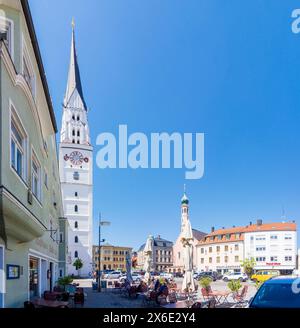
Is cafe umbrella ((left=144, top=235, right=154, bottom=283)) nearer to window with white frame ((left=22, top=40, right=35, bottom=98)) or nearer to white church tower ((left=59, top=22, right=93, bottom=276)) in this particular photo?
white church tower ((left=59, top=22, right=93, bottom=276))

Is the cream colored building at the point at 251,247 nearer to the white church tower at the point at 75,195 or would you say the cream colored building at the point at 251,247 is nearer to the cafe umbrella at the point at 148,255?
the white church tower at the point at 75,195

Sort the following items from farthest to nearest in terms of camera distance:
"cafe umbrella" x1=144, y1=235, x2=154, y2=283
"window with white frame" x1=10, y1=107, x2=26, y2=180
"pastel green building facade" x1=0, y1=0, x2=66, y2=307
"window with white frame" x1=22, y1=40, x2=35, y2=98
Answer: "cafe umbrella" x1=144, y1=235, x2=154, y2=283 → "window with white frame" x1=22, y1=40, x2=35, y2=98 → "window with white frame" x1=10, y1=107, x2=26, y2=180 → "pastel green building facade" x1=0, y1=0, x2=66, y2=307

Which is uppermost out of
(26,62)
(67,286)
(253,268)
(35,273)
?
(26,62)

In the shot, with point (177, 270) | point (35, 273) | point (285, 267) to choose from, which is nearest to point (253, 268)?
point (285, 267)

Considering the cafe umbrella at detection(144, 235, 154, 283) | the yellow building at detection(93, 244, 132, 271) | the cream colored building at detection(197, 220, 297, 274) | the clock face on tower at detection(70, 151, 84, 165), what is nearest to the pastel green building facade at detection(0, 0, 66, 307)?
the cafe umbrella at detection(144, 235, 154, 283)

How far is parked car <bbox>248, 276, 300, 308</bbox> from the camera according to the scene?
4.38m

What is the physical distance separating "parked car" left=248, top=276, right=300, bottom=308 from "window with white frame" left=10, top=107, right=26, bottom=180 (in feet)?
13.4

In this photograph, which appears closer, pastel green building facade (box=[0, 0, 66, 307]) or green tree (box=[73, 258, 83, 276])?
pastel green building facade (box=[0, 0, 66, 307])

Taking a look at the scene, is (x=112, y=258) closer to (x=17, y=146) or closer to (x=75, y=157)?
(x=75, y=157)

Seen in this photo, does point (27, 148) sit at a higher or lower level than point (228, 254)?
higher

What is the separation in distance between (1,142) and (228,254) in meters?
44.8

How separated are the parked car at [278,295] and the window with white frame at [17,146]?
4073mm
